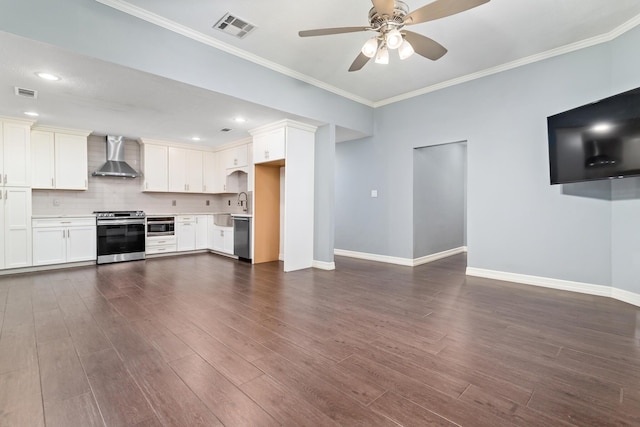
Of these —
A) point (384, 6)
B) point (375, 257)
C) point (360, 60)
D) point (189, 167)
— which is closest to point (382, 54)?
point (360, 60)

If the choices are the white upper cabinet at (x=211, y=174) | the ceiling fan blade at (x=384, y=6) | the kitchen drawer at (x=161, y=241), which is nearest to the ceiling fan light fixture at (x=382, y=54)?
the ceiling fan blade at (x=384, y=6)

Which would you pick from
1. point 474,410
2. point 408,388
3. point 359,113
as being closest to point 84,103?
point 359,113

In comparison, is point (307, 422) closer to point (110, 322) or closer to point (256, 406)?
point (256, 406)

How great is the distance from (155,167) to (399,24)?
588 cm

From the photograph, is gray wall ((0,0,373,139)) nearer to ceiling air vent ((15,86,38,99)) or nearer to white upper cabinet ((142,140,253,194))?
ceiling air vent ((15,86,38,99))

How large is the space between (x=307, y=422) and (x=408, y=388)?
2.18ft

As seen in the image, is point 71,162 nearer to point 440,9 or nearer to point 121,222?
point 121,222

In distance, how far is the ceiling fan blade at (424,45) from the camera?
2.67 m

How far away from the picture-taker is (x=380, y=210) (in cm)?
580

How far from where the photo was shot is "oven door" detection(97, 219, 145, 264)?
5516 millimetres

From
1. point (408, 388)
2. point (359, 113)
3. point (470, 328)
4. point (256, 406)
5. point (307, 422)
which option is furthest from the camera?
point (359, 113)

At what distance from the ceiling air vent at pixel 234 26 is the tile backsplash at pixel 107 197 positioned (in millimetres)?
4376

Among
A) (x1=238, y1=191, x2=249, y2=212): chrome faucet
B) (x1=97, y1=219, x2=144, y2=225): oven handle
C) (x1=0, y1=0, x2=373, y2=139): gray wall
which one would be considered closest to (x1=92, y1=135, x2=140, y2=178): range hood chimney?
(x1=97, y1=219, x2=144, y2=225): oven handle

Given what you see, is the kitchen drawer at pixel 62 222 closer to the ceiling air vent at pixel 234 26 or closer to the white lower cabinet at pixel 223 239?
the white lower cabinet at pixel 223 239
